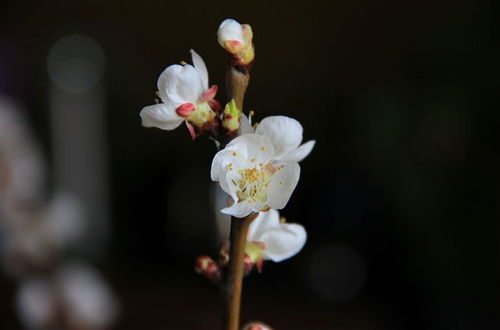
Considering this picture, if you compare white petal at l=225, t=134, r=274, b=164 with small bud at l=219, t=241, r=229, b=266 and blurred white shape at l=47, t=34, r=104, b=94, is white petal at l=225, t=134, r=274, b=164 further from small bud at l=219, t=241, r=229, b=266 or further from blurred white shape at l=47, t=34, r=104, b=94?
blurred white shape at l=47, t=34, r=104, b=94

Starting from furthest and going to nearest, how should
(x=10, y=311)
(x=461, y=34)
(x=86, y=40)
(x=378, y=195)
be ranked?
(x=86, y=40) < (x=378, y=195) < (x=461, y=34) < (x=10, y=311)

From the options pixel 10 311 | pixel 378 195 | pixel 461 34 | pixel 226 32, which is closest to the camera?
pixel 226 32

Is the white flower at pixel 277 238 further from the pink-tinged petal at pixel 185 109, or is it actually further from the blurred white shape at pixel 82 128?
the blurred white shape at pixel 82 128

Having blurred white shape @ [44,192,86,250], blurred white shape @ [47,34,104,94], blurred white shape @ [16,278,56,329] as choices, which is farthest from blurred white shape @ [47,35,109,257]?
blurred white shape @ [16,278,56,329]

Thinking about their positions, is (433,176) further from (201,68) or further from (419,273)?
(201,68)

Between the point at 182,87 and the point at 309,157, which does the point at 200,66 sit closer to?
the point at 182,87

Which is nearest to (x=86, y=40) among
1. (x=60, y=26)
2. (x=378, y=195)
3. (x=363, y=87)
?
(x=60, y=26)

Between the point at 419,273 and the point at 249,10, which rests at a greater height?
the point at 249,10
